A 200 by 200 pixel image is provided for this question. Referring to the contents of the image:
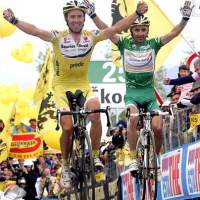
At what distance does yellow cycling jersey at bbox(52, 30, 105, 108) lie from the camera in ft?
41.3

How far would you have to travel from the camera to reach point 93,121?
40.6ft

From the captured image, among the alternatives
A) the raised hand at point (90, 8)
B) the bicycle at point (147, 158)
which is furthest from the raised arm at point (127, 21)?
the bicycle at point (147, 158)

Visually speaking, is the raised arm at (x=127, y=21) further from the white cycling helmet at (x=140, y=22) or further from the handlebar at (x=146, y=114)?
the handlebar at (x=146, y=114)

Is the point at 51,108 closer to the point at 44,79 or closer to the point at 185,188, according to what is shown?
the point at 44,79

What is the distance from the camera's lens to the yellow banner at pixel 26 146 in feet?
77.1

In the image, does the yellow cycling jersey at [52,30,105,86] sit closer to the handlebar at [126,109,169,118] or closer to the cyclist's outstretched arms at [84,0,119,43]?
the cyclist's outstretched arms at [84,0,119,43]

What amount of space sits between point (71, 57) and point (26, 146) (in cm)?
1120

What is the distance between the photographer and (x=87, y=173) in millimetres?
11898

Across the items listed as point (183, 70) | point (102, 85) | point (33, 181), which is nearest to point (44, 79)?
point (33, 181)

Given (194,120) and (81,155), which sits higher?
(194,120)

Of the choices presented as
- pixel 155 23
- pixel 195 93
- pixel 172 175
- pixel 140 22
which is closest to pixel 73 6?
pixel 140 22

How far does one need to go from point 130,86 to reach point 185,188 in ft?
7.26

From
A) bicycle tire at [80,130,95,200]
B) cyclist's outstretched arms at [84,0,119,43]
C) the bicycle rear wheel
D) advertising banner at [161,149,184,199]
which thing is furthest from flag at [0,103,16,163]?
bicycle tire at [80,130,95,200]

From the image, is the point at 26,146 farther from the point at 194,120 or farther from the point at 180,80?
the point at 194,120
